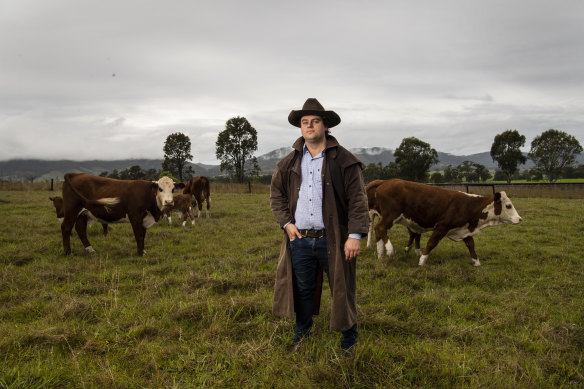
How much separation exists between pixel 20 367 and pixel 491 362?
15.4 ft

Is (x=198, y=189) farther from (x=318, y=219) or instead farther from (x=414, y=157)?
(x=414, y=157)

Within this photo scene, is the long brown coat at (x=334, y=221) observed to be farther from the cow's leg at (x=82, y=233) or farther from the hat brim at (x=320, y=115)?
the cow's leg at (x=82, y=233)

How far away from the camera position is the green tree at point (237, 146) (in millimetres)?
54344

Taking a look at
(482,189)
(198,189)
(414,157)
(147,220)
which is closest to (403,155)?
(414,157)

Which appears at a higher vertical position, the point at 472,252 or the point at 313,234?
the point at 313,234

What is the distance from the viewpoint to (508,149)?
191 ft

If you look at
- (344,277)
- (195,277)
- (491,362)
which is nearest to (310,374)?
(344,277)

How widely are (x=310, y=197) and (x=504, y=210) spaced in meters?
6.35

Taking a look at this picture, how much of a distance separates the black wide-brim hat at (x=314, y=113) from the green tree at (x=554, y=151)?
80620mm

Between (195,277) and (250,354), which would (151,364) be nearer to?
(250,354)

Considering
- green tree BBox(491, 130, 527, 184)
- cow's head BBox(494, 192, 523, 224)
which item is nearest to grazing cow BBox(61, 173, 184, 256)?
cow's head BBox(494, 192, 523, 224)

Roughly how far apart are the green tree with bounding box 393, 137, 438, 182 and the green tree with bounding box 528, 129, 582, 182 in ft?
87.0

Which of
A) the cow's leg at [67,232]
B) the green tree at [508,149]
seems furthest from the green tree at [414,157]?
the cow's leg at [67,232]

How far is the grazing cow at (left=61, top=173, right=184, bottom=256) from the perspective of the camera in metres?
8.09
